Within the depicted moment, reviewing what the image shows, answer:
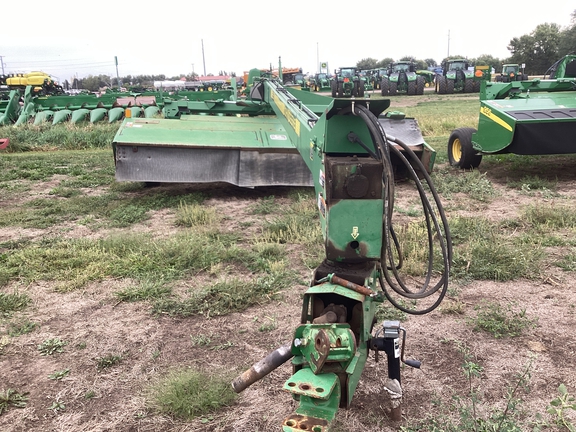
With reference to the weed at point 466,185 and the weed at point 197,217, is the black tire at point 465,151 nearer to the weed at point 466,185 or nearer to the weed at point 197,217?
the weed at point 466,185

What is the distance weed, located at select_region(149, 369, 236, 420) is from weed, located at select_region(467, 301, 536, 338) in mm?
1639

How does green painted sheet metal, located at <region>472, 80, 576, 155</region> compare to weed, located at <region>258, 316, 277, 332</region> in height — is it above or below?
above

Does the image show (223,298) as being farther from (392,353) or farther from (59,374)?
(392,353)

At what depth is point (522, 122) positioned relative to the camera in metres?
6.47

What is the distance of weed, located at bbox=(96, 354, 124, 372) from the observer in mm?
2920

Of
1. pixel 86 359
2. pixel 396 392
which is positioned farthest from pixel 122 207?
pixel 396 392

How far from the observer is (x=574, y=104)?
278 inches

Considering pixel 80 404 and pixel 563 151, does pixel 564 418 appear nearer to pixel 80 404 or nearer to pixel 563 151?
pixel 80 404

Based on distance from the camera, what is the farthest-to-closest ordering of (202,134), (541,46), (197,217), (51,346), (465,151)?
1. (541,46)
2. (465,151)
3. (202,134)
4. (197,217)
5. (51,346)

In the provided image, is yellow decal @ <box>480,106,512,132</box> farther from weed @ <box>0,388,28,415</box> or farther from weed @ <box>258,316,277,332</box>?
weed @ <box>0,388,28,415</box>

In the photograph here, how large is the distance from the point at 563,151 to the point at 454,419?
535 centimetres

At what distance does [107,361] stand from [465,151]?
256 inches

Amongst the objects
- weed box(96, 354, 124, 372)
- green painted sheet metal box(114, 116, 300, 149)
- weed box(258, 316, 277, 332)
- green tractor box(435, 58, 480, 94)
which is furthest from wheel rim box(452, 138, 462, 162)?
green tractor box(435, 58, 480, 94)

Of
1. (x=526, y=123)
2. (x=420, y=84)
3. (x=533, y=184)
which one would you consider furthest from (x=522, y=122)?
(x=420, y=84)
